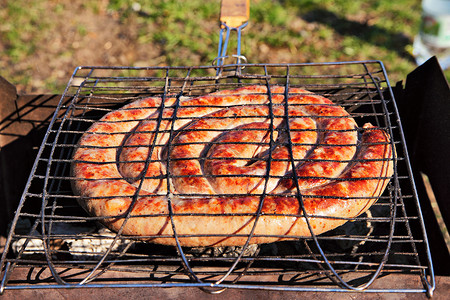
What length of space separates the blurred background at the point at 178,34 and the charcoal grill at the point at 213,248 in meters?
3.47

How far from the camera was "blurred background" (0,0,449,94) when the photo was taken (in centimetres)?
759

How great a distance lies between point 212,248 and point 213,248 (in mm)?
11

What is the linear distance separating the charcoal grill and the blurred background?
11.4 feet

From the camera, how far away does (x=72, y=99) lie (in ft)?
13.1

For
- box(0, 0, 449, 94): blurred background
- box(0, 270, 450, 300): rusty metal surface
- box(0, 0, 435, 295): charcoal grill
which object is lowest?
box(0, 270, 450, 300): rusty metal surface

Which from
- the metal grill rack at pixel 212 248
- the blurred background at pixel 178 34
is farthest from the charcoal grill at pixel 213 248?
the blurred background at pixel 178 34

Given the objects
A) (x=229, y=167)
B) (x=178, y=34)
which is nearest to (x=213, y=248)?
(x=229, y=167)

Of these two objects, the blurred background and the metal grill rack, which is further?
the blurred background

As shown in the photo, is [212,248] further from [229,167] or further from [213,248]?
[229,167]

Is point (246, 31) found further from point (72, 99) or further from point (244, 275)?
point (244, 275)

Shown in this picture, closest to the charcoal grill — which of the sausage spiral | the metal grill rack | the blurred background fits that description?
the metal grill rack

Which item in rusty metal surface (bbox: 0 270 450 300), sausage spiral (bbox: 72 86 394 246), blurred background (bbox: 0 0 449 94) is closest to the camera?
rusty metal surface (bbox: 0 270 450 300)

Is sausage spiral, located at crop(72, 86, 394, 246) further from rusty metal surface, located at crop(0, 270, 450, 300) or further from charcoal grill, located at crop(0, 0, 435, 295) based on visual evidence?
rusty metal surface, located at crop(0, 270, 450, 300)

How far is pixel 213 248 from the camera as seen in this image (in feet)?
12.5
